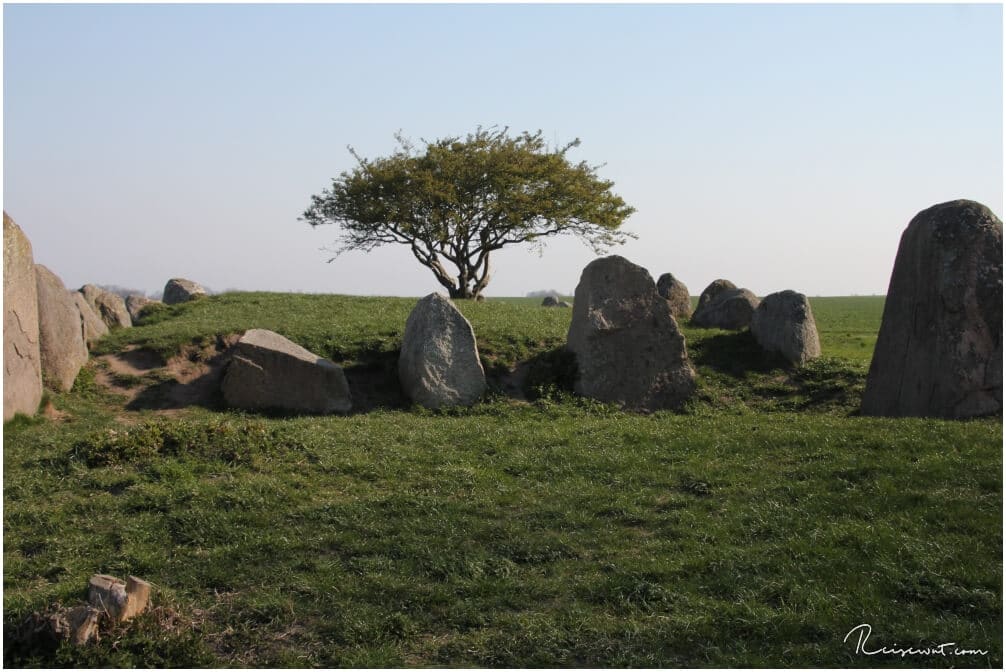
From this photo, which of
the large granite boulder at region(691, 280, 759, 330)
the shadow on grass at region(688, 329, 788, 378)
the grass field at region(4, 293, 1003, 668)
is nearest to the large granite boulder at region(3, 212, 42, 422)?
the grass field at region(4, 293, 1003, 668)

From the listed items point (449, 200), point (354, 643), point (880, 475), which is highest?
point (449, 200)

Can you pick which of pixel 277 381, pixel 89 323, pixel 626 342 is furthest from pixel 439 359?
pixel 89 323

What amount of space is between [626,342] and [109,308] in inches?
635

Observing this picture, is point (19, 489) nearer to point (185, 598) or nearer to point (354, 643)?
point (185, 598)

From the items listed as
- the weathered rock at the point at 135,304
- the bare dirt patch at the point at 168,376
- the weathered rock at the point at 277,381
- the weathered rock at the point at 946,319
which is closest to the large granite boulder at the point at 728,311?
the weathered rock at the point at 946,319

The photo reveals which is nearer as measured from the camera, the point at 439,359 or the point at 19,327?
the point at 19,327

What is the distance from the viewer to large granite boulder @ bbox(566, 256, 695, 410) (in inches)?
868

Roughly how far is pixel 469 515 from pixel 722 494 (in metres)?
3.71

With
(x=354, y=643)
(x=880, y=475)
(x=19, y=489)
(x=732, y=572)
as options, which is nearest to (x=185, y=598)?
(x=354, y=643)

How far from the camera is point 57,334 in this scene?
69.9 feet

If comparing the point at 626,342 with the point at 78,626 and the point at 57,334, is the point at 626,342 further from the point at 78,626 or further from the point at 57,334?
the point at 78,626

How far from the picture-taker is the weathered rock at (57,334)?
2083cm

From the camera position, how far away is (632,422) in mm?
19031

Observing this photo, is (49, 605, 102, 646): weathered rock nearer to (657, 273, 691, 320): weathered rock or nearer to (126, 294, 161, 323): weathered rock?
(126, 294, 161, 323): weathered rock
